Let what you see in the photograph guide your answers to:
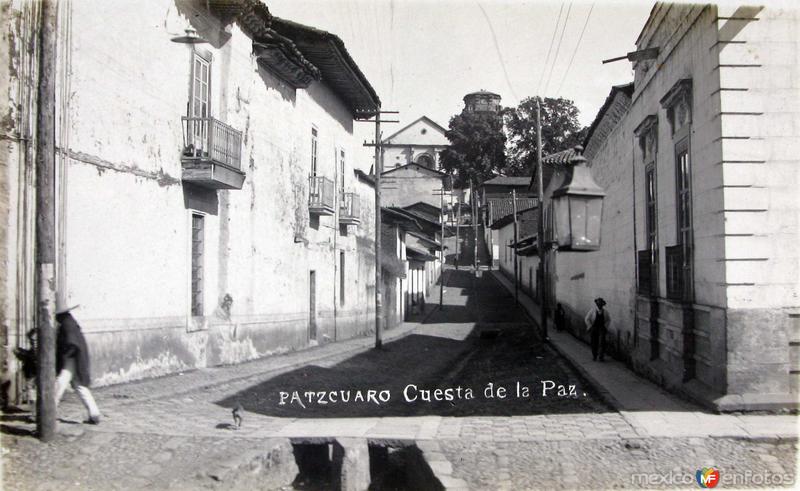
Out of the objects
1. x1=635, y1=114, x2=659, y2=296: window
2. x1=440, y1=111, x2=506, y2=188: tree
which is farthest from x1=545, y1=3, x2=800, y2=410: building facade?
x1=440, y1=111, x2=506, y2=188: tree

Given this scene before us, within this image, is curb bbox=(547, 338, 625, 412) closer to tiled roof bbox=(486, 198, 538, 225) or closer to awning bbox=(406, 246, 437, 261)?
awning bbox=(406, 246, 437, 261)

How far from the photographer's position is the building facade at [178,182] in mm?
8516

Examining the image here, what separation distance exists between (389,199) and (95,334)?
49.2m

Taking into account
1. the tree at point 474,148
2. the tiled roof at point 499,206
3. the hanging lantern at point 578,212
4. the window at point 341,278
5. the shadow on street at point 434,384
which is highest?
the tree at point 474,148

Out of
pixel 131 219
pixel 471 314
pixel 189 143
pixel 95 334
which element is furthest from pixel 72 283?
pixel 471 314

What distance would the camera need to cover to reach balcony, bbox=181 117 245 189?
37.6 feet

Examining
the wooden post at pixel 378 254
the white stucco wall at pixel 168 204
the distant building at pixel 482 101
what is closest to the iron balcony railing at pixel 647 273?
the white stucco wall at pixel 168 204

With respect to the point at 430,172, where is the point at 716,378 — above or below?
below

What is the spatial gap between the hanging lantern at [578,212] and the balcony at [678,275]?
302 cm

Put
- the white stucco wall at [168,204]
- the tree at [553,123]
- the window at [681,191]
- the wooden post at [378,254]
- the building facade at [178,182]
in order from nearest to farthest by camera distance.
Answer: the building facade at [178,182]
the window at [681,191]
the white stucco wall at [168,204]
the wooden post at [378,254]
the tree at [553,123]

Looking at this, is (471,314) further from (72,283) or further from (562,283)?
(72,283)

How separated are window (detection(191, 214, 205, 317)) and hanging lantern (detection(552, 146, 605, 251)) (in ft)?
25.2

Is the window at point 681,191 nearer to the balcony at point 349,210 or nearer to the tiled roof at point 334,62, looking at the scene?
the tiled roof at point 334,62

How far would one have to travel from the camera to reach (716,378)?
7.77 meters
